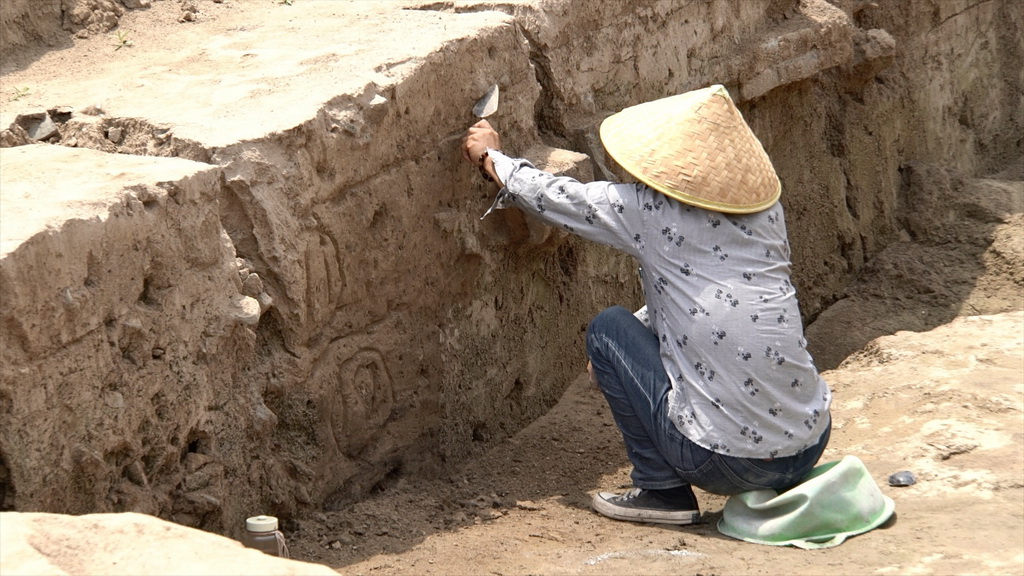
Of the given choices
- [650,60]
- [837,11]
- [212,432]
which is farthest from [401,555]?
[837,11]

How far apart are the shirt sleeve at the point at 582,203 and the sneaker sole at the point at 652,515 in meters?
0.73

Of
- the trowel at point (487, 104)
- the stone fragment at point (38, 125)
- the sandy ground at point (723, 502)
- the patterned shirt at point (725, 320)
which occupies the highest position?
the stone fragment at point (38, 125)

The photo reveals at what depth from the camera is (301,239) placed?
9.97ft

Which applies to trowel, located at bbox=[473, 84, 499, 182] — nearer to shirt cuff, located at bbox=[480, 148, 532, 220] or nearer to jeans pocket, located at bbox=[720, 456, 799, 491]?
shirt cuff, located at bbox=[480, 148, 532, 220]

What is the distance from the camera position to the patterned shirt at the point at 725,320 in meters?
2.92

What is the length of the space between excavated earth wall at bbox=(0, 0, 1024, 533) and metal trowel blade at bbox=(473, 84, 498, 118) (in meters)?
0.04

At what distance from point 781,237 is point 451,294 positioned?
1.07 meters

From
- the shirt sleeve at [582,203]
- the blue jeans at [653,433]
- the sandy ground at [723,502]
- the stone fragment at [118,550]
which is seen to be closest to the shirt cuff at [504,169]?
the shirt sleeve at [582,203]

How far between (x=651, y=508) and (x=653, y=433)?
23 centimetres

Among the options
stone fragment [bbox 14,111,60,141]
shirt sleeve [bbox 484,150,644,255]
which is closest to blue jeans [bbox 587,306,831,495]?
shirt sleeve [bbox 484,150,644,255]

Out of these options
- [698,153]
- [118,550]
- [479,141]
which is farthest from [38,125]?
[698,153]

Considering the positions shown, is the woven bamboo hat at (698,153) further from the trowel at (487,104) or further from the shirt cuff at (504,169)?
the trowel at (487,104)

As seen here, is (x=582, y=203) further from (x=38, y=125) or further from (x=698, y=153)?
(x=38, y=125)

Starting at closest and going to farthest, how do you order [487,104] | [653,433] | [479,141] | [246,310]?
[246,310] → [653,433] → [479,141] → [487,104]
